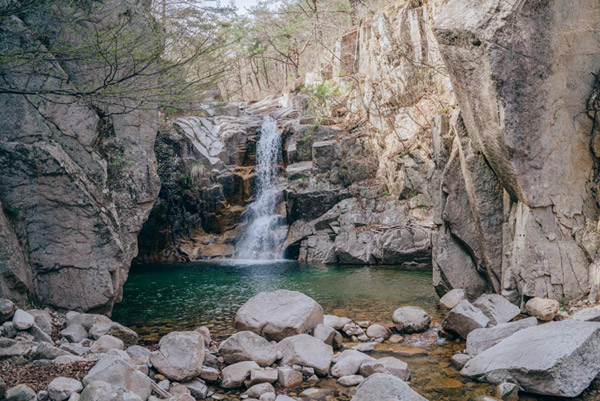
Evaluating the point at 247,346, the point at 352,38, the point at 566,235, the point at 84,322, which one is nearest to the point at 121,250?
the point at 84,322

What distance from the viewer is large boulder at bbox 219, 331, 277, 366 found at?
5.37 m

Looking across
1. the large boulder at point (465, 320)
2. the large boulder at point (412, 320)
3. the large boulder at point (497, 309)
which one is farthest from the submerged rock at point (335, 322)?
the large boulder at point (497, 309)

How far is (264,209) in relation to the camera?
18.9 m

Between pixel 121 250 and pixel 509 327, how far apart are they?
6.32 metres

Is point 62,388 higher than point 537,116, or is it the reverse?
point 537,116

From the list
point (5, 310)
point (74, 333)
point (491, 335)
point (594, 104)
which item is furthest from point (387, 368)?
point (594, 104)

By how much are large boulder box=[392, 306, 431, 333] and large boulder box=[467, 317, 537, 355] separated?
1240 mm

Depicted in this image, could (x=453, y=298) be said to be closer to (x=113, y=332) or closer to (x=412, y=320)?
(x=412, y=320)

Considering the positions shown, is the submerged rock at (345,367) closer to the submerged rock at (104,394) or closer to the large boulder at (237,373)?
the large boulder at (237,373)

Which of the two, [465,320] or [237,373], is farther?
[465,320]

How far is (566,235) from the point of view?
6574 millimetres

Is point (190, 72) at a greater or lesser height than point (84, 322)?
greater

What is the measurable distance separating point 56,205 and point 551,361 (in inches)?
286

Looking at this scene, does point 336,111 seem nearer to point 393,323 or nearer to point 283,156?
point 283,156
